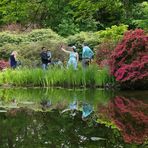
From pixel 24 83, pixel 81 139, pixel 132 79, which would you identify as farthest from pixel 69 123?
pixel 24 83

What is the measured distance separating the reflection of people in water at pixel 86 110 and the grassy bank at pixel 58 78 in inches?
224

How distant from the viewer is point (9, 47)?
28.6 m

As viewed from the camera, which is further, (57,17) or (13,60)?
(57,17)

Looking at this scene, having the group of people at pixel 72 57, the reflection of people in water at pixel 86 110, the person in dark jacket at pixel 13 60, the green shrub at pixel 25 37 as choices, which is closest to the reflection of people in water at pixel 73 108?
the reflection of people in water at pixel 86 110

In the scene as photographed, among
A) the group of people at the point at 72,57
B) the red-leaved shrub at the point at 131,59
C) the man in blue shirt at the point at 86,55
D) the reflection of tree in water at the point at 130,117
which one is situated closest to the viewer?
the reflection of tree in water at the point at 130,117

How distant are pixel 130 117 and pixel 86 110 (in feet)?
5.03

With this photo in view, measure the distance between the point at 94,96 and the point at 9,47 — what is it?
46.7 feet

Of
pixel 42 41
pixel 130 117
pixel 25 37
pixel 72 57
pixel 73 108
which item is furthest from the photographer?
pixel 25 37

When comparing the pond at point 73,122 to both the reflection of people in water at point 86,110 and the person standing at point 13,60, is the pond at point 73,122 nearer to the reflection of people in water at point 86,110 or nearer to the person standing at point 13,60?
the reflection of people in water at point 86,110

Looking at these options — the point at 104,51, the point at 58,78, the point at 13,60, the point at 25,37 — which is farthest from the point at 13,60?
the point at 25,37

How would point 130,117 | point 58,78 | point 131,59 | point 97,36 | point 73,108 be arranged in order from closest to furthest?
point 130,117
point 73,108
point 131,59
point 58,78
point 97,36

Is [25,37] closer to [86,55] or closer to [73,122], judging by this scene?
[86,55]

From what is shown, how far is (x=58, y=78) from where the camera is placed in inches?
757

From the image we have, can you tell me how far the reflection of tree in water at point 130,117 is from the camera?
841cm
